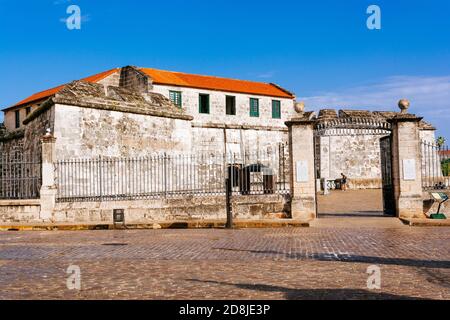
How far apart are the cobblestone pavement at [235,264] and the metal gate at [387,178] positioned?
3038mm

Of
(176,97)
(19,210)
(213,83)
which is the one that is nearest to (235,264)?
(19,210)

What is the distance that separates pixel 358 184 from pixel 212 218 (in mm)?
26268

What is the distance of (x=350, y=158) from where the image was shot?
41.9 meters

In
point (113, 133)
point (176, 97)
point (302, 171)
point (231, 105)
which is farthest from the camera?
point (231, 105)

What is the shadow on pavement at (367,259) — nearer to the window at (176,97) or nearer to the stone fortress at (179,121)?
the stone fortress at (179,121)

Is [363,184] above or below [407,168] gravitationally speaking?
below

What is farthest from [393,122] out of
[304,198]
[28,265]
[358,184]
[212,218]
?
[358,184]

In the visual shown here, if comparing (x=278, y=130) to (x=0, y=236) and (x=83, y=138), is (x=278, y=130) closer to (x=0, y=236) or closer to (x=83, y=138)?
(x=83, y=138)

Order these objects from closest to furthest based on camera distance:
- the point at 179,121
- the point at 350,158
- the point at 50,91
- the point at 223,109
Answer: the point at 179,121, the point at 223,109, the point at 350,158, the point at 50,91

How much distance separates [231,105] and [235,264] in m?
31.1

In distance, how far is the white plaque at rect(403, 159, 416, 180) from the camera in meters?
15.6

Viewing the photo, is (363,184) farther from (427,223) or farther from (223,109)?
(427,223)

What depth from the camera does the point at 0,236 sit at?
1461cm

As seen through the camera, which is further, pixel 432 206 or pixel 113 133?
pixel 113 133
